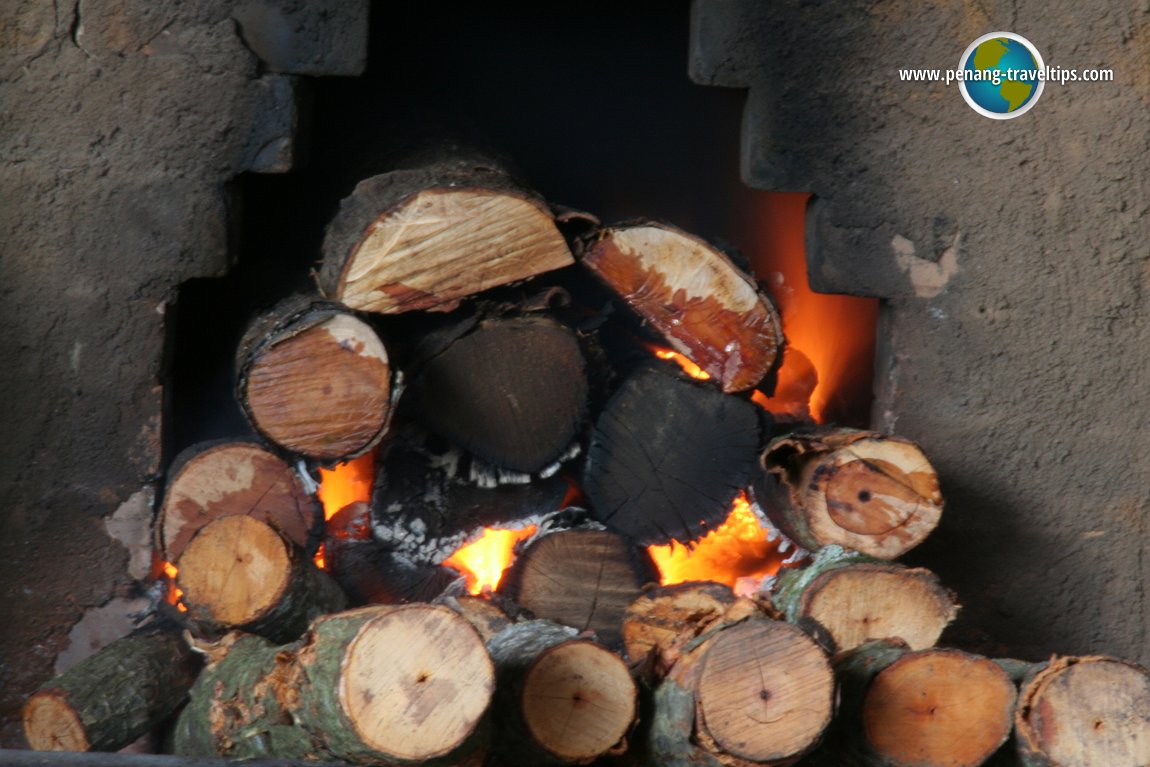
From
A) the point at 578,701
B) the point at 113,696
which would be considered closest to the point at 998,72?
the point at 578,701

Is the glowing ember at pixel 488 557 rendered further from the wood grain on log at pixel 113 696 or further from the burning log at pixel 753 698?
the burning log at pixel 753 698

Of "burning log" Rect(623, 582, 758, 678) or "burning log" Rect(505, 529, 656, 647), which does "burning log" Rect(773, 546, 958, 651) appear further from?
"burning log" Rect(505, 529, 656, 647)

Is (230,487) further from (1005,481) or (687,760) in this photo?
(1005,481)

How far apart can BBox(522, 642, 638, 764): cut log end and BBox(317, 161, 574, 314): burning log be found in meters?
0.88

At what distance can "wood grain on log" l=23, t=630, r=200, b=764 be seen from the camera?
240cm

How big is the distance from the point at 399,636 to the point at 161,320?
1.15 m

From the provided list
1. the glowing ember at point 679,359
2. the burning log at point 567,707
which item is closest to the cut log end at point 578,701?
the burning log at point 567,707

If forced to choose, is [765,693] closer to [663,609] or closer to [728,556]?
[663,609]

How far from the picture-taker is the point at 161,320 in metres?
2.70

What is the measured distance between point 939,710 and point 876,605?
43 cm

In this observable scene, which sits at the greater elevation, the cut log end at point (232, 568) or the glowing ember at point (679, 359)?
the glowing ember at point (679, 359)

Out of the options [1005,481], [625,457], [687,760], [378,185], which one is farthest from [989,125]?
[687,760]

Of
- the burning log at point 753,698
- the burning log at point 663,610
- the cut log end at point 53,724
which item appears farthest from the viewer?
the burning log at point 663,610

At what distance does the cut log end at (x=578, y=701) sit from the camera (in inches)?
80.8
